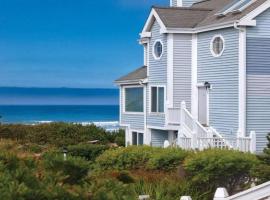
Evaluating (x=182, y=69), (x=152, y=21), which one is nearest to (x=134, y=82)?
(x=152, y=21)

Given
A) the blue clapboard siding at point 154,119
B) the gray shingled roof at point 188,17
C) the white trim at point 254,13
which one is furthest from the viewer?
the blue clapboard siding at point 154,119

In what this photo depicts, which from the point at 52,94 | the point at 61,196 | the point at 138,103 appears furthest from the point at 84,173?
the point at 52,94

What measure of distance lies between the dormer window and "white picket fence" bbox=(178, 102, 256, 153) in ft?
11.4

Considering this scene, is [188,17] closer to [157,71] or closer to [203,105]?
[157,71]

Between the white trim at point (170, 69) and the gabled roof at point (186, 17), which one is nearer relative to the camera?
the gabled roof at point (186, 17)

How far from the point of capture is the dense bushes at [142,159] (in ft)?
59.3

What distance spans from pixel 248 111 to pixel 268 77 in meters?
1.67

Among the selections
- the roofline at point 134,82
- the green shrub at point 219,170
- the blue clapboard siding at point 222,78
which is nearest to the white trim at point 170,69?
the blue clapboard siding at point 222,78

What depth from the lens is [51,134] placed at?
35562mm

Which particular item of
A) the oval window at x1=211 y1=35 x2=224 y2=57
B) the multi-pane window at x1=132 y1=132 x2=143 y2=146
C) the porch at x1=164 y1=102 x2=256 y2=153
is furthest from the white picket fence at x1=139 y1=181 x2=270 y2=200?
the multi-pane window at x1=132 y1=132 x2=143 y2=146

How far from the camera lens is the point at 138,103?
106 ft

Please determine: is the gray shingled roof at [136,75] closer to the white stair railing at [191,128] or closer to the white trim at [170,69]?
the white trim at [170,69]

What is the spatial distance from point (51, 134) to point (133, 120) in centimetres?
562

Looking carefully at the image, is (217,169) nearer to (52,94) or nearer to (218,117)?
(218,117)
